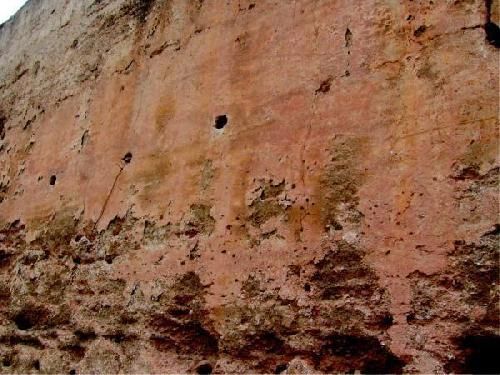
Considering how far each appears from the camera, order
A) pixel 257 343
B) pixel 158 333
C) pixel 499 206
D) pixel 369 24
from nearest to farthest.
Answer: pixel 499 206, pixel 257 343, pixel 369 24, pixel 158 333

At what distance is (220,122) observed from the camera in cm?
229

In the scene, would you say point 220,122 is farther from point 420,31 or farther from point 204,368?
point 204,368

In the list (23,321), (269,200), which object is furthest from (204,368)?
(23,321)

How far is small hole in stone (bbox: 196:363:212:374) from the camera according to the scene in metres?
1.95

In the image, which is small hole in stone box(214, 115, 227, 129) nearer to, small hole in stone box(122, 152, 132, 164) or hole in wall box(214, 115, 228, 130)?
hole in wall box(214, 115, 228, 130)

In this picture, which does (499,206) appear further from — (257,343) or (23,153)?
(23,153)

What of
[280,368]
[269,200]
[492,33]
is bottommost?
[280,368]

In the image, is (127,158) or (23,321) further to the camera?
(23,321)

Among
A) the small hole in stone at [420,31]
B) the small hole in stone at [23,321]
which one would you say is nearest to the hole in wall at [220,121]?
the small hole in stone at [420,31]

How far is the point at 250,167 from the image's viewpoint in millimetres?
2109

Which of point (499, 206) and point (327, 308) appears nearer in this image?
point (499, 206)

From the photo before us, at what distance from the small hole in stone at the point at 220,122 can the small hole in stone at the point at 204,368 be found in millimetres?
887

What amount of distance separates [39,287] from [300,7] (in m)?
1.71

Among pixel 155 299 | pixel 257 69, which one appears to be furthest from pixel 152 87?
pixel 155 299
